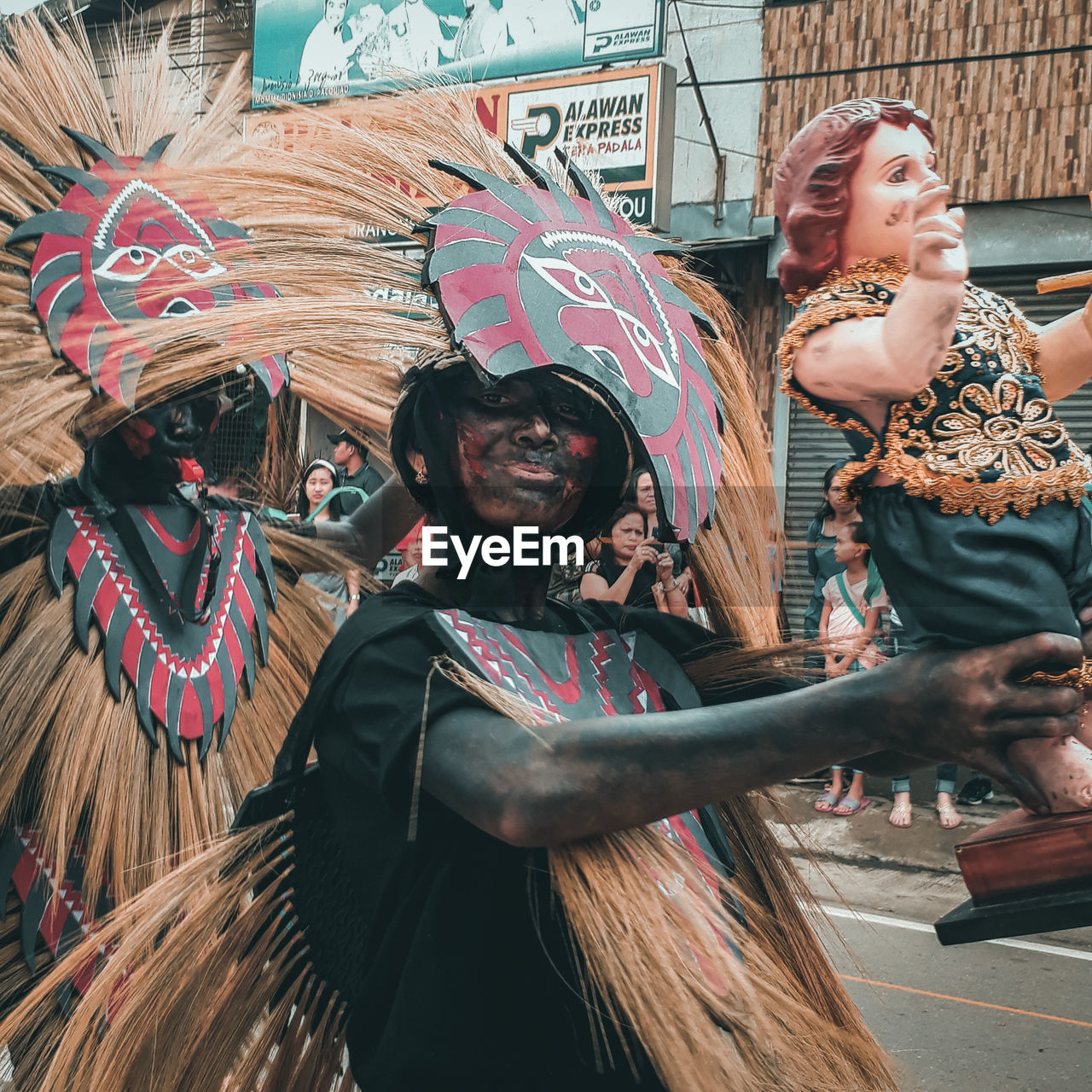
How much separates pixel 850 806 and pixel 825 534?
326cm

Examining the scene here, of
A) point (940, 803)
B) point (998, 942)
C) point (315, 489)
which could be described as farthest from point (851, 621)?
point (940, 803)

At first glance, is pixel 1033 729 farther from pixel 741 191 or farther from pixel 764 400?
pixel 741 191

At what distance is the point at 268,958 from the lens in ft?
5.23

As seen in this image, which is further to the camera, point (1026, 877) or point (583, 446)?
point (583, 446)

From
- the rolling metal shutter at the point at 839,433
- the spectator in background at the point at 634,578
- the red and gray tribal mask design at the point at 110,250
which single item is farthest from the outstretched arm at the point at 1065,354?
the rolling metal shutter at the point at 839,433

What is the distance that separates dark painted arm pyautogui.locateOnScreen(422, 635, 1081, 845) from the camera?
45.1 inches

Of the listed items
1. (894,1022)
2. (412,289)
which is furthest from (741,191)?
(412,289)

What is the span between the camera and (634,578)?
2484 millimetres

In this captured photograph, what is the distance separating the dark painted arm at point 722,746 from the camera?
1.15 metres

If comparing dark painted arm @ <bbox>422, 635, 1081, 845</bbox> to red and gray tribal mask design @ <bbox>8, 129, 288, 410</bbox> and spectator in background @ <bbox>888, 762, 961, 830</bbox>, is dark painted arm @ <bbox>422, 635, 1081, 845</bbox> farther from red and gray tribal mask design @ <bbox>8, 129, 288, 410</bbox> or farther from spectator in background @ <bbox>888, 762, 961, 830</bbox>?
spectator in background @ <bbox>888, 762, 961, 830</bbox>

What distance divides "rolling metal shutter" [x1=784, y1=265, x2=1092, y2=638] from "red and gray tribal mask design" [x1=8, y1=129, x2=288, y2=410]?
524 centimetres

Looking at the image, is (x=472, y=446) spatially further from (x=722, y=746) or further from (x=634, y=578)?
(x=634, y=578)

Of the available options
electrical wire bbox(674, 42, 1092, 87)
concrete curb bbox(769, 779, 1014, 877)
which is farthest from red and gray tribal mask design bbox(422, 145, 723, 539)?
electrical wire bbox(674, 42, 1092, 87)

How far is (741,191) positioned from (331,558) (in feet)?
22.4
